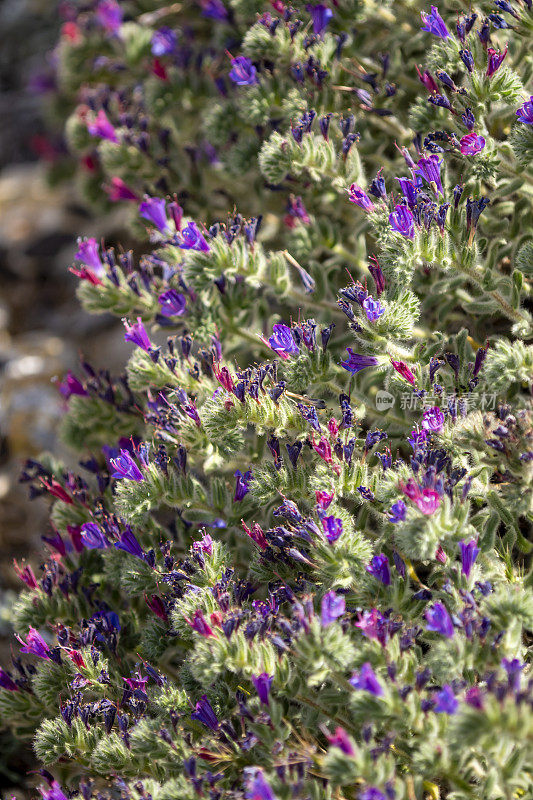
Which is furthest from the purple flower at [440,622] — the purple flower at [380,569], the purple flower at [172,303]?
the purple flower at [172,303]

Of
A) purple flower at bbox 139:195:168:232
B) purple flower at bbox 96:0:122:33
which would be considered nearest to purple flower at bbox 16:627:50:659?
purple flower at bbox 139:195:168:232

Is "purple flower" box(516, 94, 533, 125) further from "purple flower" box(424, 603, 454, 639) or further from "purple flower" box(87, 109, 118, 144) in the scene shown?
"purple flower" box(87, 109, 118, 144)

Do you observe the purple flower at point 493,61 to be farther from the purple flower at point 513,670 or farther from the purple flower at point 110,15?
the purple flower at point 110,15

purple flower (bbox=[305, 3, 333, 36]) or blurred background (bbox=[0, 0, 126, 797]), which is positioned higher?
purple flower (bbox=[305, 3, 333, 36])

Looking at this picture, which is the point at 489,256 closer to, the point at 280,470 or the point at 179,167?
the point at 280,470

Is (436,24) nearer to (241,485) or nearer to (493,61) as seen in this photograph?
(493,61)

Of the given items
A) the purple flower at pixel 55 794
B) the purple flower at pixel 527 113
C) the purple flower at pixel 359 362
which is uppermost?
the purple flower at pixel 527 113

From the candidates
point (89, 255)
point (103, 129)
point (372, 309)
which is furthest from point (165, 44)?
point (372, 309)
